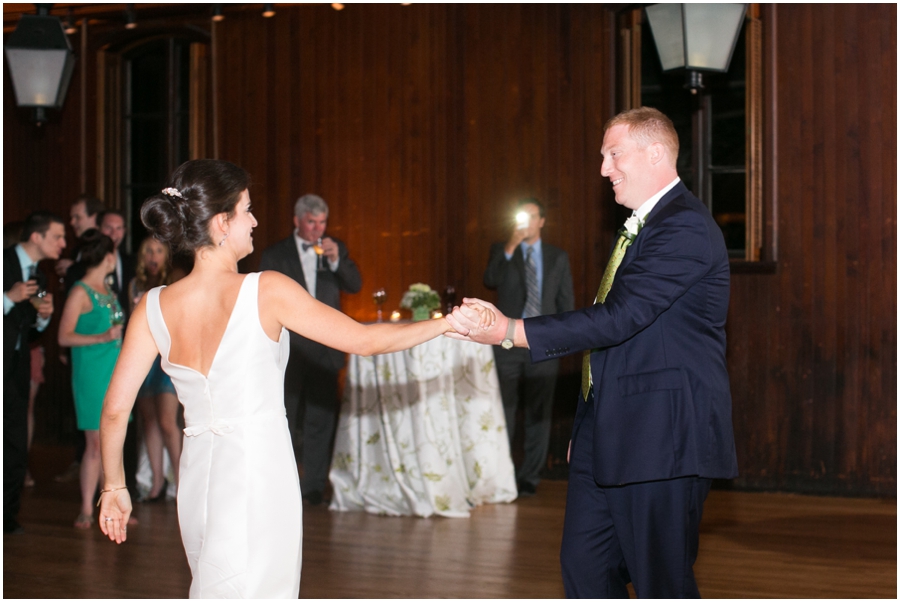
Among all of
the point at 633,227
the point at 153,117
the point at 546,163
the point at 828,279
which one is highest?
the point at 153,117

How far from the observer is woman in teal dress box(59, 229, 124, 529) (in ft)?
16.1

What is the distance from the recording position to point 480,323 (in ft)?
8.67

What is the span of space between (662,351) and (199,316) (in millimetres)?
1175

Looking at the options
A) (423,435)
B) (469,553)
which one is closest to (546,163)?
(423,435)

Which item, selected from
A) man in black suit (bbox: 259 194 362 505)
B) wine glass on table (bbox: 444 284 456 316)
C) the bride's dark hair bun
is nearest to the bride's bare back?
the bride's dark hair bun

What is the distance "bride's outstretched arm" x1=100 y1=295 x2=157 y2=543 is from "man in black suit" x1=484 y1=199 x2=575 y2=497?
3581 mm

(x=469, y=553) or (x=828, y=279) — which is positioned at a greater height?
(x=828, y=279)

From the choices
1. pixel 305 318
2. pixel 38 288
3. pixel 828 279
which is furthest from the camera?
pixel 828 279

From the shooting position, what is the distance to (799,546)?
4.44m

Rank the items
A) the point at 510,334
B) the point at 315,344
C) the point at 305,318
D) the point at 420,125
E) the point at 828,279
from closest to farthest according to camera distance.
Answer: the point at 305,318 → the point at 510,334 → the point at 315,344 → the point at 828,279 → the point at 420,125

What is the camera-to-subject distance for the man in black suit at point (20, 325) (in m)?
4.48

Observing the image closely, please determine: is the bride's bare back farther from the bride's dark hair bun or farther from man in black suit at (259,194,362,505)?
man in black suit at (259,194,362,505)

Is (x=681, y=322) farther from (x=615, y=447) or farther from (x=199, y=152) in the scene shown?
(x=199, y=152)

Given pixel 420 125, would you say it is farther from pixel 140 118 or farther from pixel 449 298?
pixel 140 118
